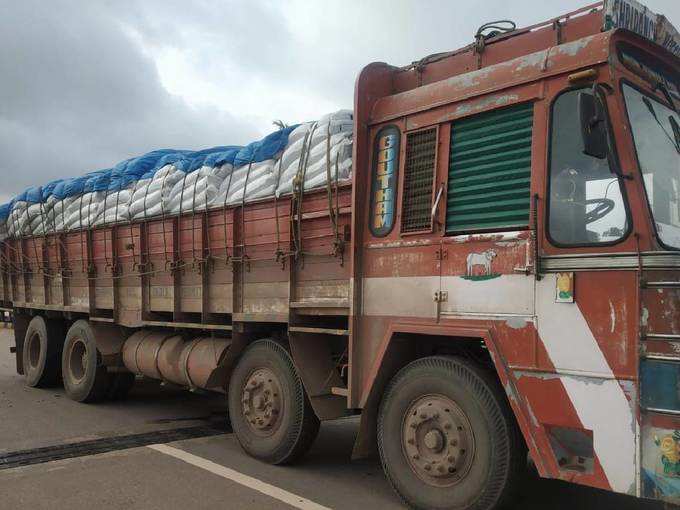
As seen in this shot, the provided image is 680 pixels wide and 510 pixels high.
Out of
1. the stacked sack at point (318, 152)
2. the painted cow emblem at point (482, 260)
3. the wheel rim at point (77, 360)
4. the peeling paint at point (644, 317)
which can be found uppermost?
the stacked sack at point (318, 152)

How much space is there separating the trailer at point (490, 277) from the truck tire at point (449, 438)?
0.01 metres

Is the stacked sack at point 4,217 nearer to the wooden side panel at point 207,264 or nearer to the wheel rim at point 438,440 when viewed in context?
the wooden side panel at point 207,264

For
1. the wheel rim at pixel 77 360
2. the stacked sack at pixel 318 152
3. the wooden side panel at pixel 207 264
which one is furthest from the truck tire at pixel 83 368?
the stacked sack at pixel 318 152

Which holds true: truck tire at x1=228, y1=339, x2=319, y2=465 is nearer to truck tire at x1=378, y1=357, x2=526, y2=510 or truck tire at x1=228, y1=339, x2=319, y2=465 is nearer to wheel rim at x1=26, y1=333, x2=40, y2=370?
truck tire at x1=378, y1=357, x2=526, y2=510

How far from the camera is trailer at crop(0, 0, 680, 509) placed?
124 inches

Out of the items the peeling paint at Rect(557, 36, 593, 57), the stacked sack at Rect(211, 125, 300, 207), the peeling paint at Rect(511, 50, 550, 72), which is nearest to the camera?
the peeling paint at Rect(557, 36, 593, 57)

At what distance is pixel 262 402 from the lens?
5.26 metres

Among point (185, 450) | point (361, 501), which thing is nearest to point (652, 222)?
point (361, 501)

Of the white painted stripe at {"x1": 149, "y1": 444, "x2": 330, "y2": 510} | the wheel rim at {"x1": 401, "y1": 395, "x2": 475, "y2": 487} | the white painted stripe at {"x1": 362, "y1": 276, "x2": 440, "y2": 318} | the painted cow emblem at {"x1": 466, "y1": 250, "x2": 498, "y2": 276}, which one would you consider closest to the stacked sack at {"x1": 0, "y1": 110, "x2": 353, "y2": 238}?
the white painted stripe at {"x1": 362, "y1": 276, "x2": 440, "y2": 318}

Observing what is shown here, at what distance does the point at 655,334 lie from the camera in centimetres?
301

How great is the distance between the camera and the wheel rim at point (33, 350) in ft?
31.1

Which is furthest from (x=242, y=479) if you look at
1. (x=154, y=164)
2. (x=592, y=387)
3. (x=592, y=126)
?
(x=154, y=164)

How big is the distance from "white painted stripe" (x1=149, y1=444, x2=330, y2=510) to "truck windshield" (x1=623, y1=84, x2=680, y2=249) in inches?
113

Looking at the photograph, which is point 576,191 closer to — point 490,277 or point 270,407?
point 490,277
